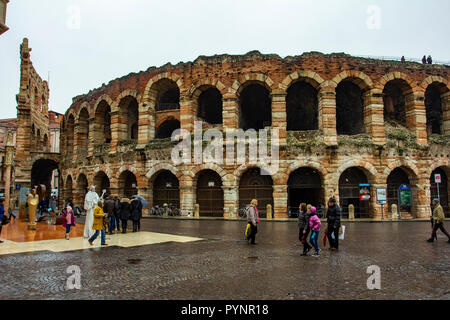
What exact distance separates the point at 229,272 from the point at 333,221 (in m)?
3.86

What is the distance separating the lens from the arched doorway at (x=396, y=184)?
20.9 metres

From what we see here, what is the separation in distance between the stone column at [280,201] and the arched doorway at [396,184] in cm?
701

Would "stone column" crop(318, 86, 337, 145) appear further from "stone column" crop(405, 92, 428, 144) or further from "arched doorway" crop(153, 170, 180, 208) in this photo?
"arched doorway" crop(153, 170, 180, 208)

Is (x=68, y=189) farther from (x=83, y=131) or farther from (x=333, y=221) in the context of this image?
(x=333, y=221)

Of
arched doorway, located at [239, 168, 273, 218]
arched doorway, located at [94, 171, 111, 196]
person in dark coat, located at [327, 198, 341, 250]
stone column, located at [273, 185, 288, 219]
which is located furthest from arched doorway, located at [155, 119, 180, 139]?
person in dark coat, located at [327, 198, 341, 250]

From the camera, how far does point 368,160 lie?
19.9 meters

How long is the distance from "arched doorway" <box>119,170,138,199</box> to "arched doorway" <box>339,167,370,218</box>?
14365 mm

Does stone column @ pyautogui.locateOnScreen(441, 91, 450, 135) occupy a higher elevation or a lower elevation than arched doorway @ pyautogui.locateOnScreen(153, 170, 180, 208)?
higher

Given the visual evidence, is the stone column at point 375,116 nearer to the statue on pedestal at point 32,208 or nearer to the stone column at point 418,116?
the stone column at point 418,116

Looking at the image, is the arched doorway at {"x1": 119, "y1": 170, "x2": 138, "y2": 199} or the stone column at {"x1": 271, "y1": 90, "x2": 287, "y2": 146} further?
the arched doorway at {"x1": 119, "y1": 170, "x2": 138, "y2": 199}

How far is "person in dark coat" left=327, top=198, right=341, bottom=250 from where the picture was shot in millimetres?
8703
